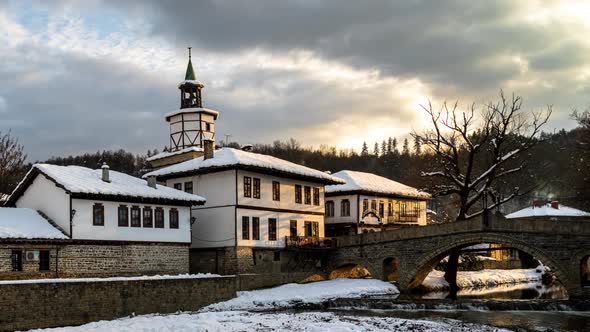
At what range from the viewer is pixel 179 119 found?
56.3 meters

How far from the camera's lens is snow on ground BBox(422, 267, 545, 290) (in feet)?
147

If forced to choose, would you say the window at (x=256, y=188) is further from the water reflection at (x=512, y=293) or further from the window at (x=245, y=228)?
the water reflection at (x=512, y=293)

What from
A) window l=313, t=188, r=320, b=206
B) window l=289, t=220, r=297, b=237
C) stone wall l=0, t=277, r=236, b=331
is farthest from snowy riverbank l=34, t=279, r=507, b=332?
window l=313, t=188, r=320, b=206

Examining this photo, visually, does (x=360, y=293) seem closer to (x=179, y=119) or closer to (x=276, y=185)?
(x=276, y=185)

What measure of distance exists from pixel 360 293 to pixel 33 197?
18.8 m

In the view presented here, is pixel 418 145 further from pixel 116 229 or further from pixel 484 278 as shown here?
pixel 116 229

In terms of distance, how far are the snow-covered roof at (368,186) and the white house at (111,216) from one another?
17.3m

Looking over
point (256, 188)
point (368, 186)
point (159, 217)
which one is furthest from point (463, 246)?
point (159, 217)

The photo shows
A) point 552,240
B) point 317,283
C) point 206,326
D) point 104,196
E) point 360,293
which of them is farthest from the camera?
point 317,283

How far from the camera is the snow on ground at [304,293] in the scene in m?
33.8

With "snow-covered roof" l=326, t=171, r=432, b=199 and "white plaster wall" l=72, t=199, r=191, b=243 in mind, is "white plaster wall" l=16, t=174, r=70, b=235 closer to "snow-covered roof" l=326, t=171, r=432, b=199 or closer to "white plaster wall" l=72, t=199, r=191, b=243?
"white plaster wall" l=72, t=199, r=191, b=243

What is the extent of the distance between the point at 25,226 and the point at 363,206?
28.6 metres

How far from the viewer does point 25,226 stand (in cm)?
3073

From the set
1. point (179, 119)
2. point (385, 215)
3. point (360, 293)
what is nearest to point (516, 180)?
point (385, 215)
